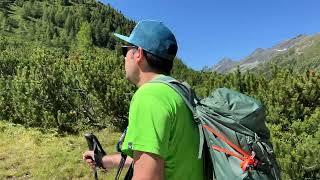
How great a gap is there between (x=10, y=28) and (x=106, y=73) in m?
108

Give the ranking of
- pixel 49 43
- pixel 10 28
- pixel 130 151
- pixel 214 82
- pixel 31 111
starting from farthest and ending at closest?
pixel 10 28 → pixel 49 43 → pixel 31 111 → pixel 214 82 → pixel 130 151

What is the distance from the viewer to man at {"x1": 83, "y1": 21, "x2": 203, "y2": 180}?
2.49 metres

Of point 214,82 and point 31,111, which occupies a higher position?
point 214,82

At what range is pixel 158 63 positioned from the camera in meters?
2.79

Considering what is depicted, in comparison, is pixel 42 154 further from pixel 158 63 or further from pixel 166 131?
pixel 166 131

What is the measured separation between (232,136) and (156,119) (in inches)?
A: 15.3

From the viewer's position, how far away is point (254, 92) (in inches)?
523

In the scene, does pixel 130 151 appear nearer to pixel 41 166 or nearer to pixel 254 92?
pixel 41 166

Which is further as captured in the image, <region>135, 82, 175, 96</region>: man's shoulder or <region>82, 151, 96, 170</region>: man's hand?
<region>82, 151, 96, 170</region>: man's hand

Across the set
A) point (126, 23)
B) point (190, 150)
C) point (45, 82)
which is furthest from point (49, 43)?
point (190, 150)

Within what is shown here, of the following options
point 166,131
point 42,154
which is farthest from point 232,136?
point 42,154

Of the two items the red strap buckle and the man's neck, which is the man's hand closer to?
the man's neck

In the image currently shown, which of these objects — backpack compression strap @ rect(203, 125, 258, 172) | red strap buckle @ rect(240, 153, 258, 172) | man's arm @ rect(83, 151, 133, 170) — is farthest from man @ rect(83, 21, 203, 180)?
man's arm @ rect(83, 151, 133, 170)

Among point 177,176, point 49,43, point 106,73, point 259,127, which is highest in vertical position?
point 259,127
